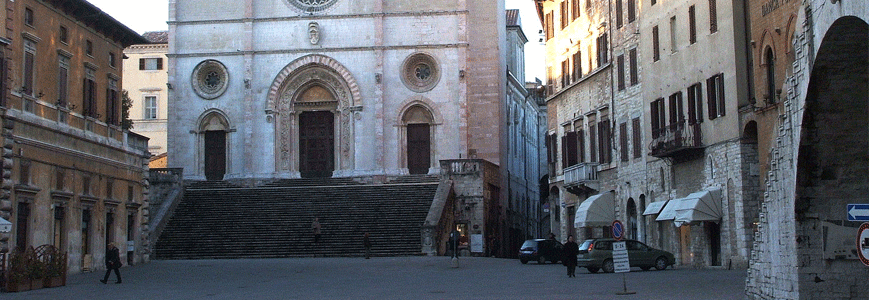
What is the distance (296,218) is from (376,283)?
20.5m

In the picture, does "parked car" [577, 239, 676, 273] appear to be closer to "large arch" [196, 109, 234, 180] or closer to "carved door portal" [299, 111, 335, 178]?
"carved door portal" [299, 111, 335, 178]

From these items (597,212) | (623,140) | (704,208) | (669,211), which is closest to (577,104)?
(623,140)

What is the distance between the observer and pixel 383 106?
56281 millimetres

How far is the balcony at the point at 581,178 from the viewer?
156ft

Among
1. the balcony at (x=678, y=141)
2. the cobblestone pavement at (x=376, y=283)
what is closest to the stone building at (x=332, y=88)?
the cobblestone pavement at (x=376, y=283)

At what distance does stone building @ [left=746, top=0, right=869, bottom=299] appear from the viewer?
1589 centimetres

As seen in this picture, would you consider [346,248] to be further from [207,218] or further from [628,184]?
[628,184]

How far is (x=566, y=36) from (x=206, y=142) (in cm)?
1870

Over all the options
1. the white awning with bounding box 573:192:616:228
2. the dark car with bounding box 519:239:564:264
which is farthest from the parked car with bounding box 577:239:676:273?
the white awning with bounding box 573:192:616:228

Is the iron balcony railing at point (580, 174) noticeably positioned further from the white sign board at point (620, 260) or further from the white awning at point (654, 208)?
the white sign board at point (620, 260)

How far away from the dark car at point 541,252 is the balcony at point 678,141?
23.1ft

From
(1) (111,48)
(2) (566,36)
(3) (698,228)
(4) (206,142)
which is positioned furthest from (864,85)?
(4) (206,142)

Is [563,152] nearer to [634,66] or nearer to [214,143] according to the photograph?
[634,66]

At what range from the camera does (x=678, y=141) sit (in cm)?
3797
